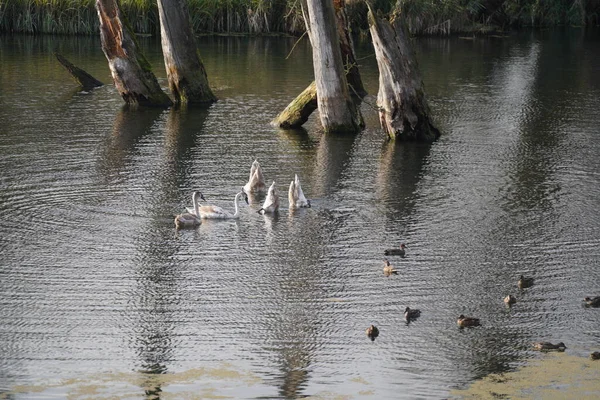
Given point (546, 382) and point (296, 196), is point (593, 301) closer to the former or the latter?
point (546, 382)

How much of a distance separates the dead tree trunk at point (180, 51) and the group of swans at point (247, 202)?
26.6 feet

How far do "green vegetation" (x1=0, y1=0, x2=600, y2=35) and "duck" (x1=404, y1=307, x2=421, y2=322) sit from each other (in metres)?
23.8

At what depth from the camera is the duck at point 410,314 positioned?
1025cm

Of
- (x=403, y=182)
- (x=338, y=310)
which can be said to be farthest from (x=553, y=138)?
(x=338, y=310)

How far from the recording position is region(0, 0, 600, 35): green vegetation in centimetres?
3600

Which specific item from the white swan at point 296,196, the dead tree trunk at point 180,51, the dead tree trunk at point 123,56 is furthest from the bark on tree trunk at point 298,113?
the white swan at point 296,196

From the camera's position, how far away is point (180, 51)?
74.0 feet

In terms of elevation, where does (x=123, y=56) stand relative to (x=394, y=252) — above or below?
above

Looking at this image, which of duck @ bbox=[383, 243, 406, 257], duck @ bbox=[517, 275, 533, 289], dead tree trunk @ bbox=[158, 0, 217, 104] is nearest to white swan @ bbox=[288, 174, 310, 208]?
duck @ bbox=[383, 243, 406, 257]

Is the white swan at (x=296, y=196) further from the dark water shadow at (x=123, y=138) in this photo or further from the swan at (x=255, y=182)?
the dark water shadow at (x=123, y=138)

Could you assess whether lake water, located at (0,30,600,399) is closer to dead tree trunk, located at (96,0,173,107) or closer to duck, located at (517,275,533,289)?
duck, located at (517,275,533,289)

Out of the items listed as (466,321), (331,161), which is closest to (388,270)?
(466,321)

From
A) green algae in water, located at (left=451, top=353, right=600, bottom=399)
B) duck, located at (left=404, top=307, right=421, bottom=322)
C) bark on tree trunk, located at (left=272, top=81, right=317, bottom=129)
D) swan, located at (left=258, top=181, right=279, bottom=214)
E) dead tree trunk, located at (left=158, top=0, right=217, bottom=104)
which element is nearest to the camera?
green algae in water, located at (left=451, top=353, right=600, bottom=399)

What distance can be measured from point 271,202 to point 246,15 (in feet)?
83.1
